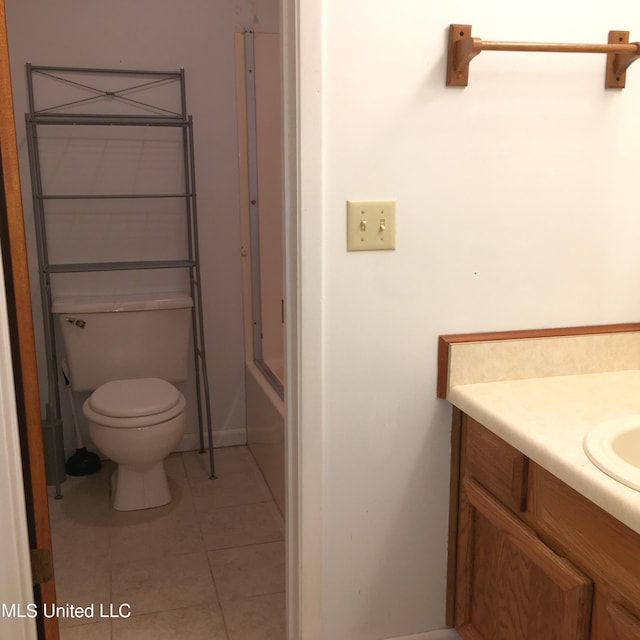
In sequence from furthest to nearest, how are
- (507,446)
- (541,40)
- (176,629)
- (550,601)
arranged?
1. (176,629)
2. (541,40)
3. (507,446)
4. (550,601)

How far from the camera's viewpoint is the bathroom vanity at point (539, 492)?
3.94ft

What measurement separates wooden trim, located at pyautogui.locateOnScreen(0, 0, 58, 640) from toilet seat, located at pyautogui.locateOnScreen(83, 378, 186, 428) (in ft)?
3.15

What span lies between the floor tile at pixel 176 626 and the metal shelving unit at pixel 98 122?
0.95m

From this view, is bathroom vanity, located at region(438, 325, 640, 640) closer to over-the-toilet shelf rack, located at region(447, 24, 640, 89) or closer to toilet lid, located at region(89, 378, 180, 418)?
over-the-toilet shelf rack, located at region(447, 24, 640, 89)

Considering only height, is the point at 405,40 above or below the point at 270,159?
above

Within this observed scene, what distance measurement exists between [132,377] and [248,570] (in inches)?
42.1

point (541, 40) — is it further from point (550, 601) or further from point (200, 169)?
point (200, 169)

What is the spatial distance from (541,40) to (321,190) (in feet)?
2.03

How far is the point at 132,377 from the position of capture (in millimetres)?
3035

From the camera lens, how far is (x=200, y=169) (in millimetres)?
3078

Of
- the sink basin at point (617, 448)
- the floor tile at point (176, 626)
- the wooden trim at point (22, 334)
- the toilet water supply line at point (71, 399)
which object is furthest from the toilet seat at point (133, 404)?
the sink basin at point (617, 448)

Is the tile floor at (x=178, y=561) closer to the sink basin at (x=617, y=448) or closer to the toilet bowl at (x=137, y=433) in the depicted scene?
the toilet bowl at (x=137, y=433)

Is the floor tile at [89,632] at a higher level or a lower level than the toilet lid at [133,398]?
lower

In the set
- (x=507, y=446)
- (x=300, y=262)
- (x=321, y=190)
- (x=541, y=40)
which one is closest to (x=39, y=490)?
(x=300, y=262)
